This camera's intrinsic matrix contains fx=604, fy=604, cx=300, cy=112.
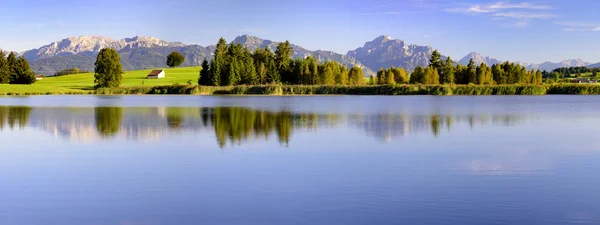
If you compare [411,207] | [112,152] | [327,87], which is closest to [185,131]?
[112,152]

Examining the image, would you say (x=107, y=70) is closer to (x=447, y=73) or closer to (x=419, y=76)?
(x=419, y=76)

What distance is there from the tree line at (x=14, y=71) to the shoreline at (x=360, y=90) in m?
14.7

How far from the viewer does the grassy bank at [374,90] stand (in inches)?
3076

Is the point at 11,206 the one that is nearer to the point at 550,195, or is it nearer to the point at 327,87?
the point at 550,195

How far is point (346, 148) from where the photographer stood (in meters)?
16.7

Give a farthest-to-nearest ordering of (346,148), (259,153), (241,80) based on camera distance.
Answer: (241,80) < (346,148) < (259,153)

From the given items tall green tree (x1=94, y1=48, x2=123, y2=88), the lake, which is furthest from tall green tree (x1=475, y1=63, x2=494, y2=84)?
the lake

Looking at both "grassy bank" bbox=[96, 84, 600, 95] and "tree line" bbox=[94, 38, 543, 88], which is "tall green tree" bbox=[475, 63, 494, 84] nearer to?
"tree line" bbox=[94, 38, 543, 88]

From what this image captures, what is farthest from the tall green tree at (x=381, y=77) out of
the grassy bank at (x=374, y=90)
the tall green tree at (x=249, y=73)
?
the tall green tree at (x=249, y=73)

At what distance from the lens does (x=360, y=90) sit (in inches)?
3184

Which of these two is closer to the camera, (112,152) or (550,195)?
(550,195)

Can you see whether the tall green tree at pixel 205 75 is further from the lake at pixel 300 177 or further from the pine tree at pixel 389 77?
the lake at pixel 300 177

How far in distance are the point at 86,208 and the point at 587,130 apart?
19.1m

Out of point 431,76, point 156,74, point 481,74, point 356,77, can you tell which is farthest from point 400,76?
point 156,74
